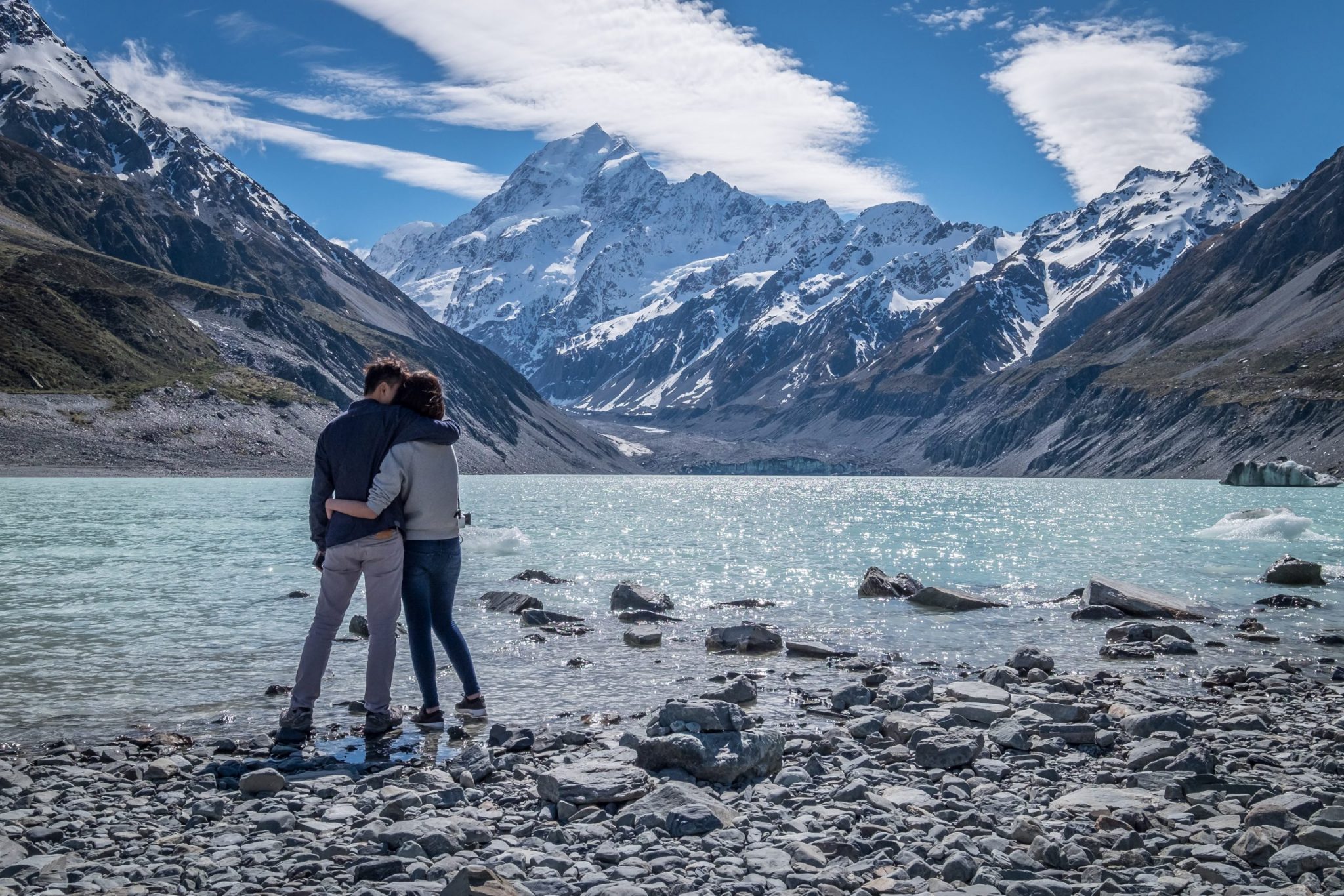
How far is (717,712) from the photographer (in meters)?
11.4

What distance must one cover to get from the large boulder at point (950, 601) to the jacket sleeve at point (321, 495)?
19400 millimetres

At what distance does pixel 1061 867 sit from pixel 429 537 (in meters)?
7.45

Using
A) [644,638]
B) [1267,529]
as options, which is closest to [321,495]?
[644,638]

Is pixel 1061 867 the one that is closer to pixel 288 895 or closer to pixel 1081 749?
pixel 1081 749

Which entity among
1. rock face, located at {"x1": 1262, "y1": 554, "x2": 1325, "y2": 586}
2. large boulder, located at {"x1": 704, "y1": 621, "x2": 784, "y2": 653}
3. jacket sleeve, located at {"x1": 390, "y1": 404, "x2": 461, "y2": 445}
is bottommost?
large boulder, located at {"x1": 704, "y1": 621, "x2": 784, "y2": 653}

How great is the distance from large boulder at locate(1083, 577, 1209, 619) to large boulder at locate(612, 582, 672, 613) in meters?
11.1

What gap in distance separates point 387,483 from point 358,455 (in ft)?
1.71

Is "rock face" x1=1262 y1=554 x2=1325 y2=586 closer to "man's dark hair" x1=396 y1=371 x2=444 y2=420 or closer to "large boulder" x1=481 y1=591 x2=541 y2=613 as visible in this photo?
"large boulder" x1=481 y1=591 x2=541 y2=613

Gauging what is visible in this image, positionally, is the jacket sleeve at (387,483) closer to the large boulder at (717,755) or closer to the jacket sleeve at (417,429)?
the jacket sleeve at (417,429)

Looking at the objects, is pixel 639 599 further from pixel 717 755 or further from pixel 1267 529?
pixel 1267 529

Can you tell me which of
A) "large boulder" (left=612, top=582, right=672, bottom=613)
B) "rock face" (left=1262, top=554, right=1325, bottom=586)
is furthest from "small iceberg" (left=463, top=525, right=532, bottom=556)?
"rock face" (left=1262, top=554, right=1325, bottom=586)

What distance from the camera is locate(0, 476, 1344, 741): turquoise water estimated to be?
15.4 metres

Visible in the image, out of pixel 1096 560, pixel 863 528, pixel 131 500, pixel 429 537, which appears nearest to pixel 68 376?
pixel 131 500

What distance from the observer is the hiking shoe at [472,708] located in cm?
1324
